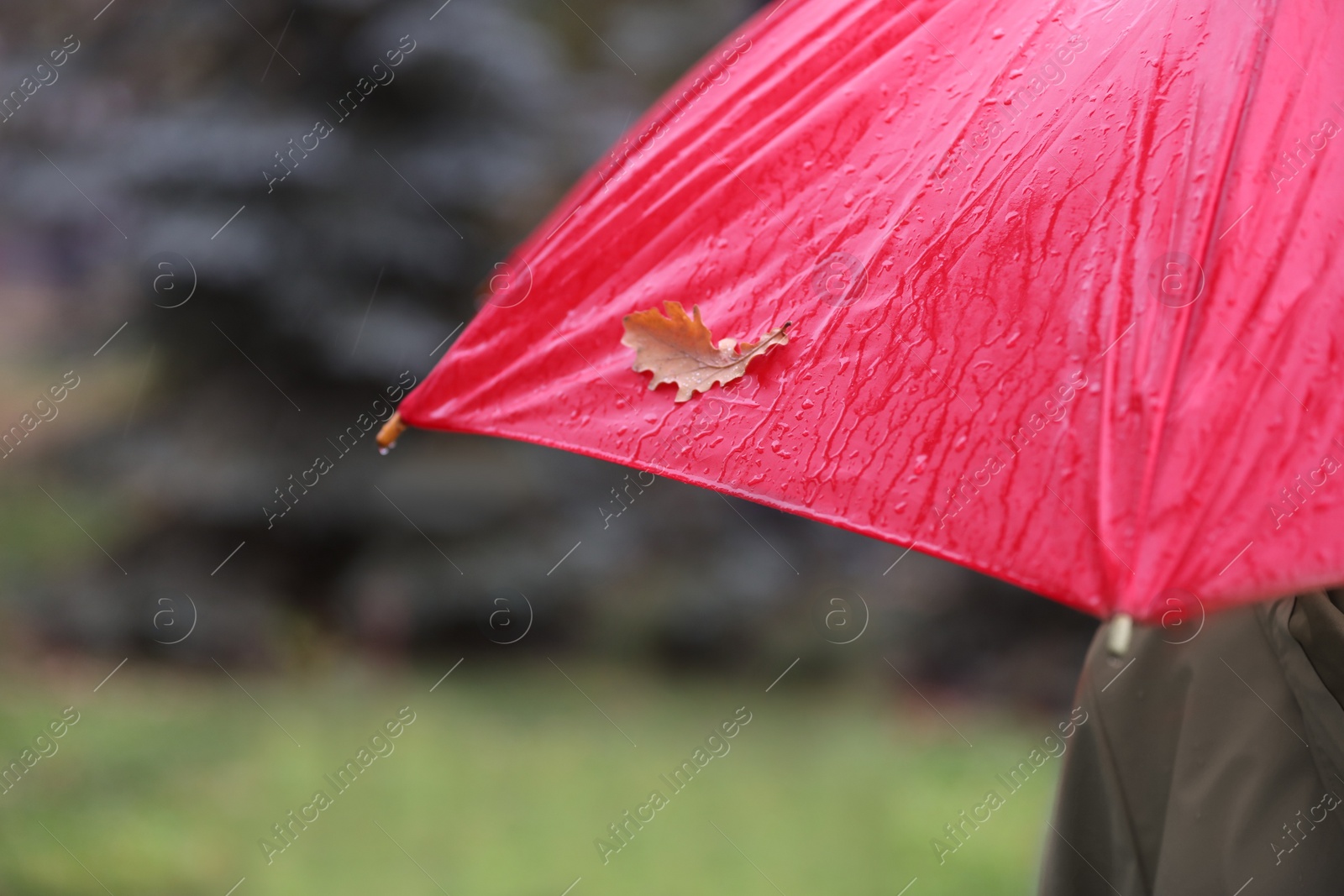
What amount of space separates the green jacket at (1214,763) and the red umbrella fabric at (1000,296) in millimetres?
385

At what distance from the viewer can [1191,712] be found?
51.7 inches

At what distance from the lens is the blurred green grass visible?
12.0 ft

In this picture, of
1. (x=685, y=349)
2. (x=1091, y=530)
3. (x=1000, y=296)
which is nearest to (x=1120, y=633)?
(x=1091, y=530)

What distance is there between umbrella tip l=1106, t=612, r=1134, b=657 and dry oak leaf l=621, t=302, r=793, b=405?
462 millimetres

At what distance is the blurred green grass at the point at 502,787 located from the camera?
364 centimetres

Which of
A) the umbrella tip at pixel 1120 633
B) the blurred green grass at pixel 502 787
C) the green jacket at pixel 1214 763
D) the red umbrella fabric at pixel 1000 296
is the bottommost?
the blurred green grass at pixel 502 787

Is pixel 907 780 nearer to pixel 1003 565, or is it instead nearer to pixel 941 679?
pixel 941 679

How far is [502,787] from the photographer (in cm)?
423

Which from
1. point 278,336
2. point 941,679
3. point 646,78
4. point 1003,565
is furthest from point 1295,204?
point 646,78

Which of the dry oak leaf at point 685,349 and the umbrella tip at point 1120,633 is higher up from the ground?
the dry oak leaf at point 685,349

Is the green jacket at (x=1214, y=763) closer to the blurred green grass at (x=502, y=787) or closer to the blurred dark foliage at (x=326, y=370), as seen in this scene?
the blurred green grass at (x=502, y=787)

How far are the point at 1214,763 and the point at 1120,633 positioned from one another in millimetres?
582

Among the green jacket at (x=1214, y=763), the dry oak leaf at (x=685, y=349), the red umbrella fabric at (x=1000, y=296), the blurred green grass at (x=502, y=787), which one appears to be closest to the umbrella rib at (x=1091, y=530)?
the red umbrella fabric at (x=1000, y=296)

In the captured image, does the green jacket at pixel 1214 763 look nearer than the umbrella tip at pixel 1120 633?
No
